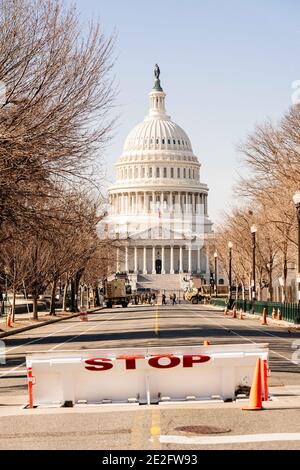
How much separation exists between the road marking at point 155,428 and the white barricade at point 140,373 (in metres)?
→ 1.37

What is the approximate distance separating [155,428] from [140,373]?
3691 millimetres

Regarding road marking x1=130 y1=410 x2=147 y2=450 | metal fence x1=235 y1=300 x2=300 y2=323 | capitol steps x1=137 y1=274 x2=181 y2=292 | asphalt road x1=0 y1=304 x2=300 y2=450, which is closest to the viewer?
road marking x1=130 y1=410 x2=147 y2=450

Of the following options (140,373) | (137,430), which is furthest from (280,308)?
(137,430)

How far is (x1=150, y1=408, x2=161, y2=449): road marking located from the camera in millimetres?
11852

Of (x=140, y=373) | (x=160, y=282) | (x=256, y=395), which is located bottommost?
(x=256, y=395)

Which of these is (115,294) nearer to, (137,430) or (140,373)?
(140,373)

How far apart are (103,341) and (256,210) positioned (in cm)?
4345

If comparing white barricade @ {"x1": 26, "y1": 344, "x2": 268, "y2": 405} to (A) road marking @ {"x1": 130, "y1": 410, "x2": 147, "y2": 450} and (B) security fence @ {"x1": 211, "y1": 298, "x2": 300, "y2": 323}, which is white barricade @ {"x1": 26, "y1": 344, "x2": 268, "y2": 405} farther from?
(B) security fence @ {"x1": 211, "y1": 298, "x2": 300, "y2": 323}

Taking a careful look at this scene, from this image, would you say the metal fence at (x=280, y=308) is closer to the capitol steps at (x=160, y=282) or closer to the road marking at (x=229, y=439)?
the road marking at (x=229, y=439)

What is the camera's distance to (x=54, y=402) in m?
16.8

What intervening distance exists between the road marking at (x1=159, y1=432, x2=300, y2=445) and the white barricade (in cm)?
438

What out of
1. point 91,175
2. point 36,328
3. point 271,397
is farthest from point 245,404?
point 36,328

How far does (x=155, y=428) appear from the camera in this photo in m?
13.3

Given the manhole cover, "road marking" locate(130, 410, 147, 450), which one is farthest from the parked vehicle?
the manhole cover
